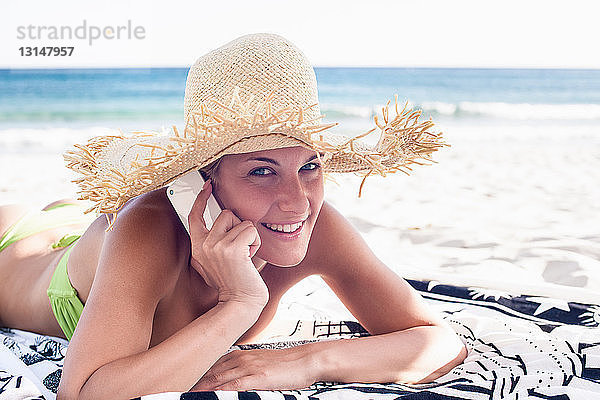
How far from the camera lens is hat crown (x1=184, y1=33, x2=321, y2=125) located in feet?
5.56

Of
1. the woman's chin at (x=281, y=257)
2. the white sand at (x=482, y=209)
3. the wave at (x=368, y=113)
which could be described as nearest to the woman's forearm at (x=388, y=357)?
the woman's chin at (x=281, y=257)

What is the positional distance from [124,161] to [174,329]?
562mm

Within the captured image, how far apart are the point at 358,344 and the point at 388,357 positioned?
0.10 metres

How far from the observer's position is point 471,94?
21.5 m

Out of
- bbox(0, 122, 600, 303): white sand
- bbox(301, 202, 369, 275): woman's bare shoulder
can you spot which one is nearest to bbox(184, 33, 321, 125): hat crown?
bbox(301, 202, 369, 275): woman's bare shoulder

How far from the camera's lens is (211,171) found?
6.01 feet

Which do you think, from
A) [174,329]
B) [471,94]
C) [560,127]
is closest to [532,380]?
[174,329]

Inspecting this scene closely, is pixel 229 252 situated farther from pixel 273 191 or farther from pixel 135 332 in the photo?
pixel 135 332

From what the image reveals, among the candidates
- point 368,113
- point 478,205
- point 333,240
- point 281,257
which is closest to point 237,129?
point 281,257

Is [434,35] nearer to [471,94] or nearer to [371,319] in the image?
[471,94]

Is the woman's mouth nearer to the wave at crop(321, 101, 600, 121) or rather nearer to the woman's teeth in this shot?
the woman's teeth

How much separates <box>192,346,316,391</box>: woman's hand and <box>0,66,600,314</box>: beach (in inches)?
30.1

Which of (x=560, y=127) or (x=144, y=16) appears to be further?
(x=144, y=16)

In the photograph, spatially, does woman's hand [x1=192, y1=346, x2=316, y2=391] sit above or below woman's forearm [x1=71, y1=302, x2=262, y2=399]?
below
